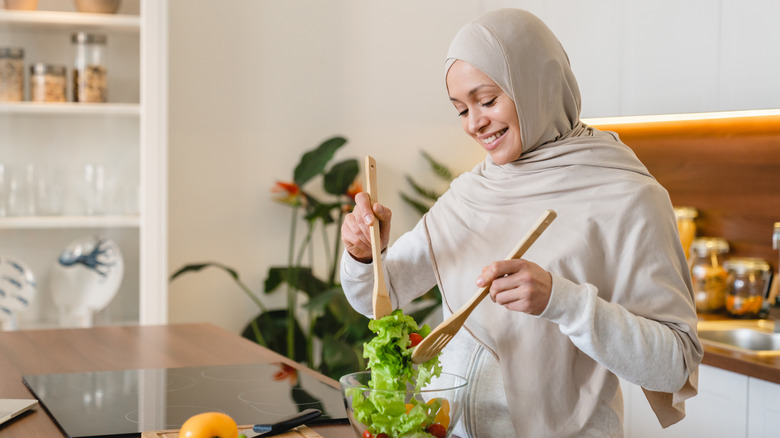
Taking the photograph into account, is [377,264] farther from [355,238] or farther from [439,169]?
[439,169]

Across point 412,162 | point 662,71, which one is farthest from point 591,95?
point 412,162

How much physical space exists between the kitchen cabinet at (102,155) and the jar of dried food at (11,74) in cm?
3

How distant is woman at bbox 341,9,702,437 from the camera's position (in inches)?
49.3

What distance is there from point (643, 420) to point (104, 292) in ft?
6.35

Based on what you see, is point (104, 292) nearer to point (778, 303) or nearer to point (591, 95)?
point (591, 95)

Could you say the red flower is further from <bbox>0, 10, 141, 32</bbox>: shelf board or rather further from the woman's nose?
the woman's nose

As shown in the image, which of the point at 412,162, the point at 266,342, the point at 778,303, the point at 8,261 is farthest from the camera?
the point at 412,162

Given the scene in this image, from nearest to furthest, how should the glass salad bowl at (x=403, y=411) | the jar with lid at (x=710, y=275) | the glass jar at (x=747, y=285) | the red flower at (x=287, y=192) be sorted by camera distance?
the glass salad bowl at (x=403, y=411), the glass jar at (x=747, y=285), the jar with lid at (x=710, y=275), the red flower at (x=287, y=192)

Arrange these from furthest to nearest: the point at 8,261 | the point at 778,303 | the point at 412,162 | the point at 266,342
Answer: the point at 412,162, the point at 266,342, the point at 8,261, the point at 778,303

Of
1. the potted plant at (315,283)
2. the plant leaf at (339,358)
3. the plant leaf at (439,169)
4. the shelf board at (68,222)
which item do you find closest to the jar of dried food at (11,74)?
the shelf board at (68,222)

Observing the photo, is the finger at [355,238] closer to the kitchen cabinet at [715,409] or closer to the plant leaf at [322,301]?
the kitchen cabinet at [715,409]

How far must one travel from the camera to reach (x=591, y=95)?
3104mm

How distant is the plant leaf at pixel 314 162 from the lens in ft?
10.8

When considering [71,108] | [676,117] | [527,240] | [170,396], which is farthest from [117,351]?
[676,117]
